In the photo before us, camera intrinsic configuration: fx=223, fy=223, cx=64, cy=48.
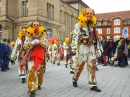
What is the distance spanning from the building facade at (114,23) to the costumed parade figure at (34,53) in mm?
65410

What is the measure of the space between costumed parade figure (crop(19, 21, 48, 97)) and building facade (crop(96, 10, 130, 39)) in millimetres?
65410

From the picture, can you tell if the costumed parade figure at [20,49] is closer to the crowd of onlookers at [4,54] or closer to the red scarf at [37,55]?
the red scarf at [37,55]

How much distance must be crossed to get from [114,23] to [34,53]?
67073 millimetres

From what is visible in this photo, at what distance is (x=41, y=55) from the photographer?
555cm

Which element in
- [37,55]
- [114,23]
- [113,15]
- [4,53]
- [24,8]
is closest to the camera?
[37,55]

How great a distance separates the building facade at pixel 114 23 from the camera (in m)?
69.0

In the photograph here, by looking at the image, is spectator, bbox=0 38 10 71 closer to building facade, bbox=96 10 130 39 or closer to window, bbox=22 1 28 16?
window, bbox=22 1 28 16

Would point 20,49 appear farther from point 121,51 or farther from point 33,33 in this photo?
point 121,51

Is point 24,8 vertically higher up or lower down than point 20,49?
higher up

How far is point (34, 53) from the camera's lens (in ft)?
18.2

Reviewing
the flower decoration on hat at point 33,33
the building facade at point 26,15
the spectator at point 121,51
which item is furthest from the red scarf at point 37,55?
the building facade at point 26,15

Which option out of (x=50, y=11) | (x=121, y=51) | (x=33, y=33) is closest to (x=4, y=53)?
(x=121, y=51)

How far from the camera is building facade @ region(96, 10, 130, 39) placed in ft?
226

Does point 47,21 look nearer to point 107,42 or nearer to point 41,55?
point 107,42
